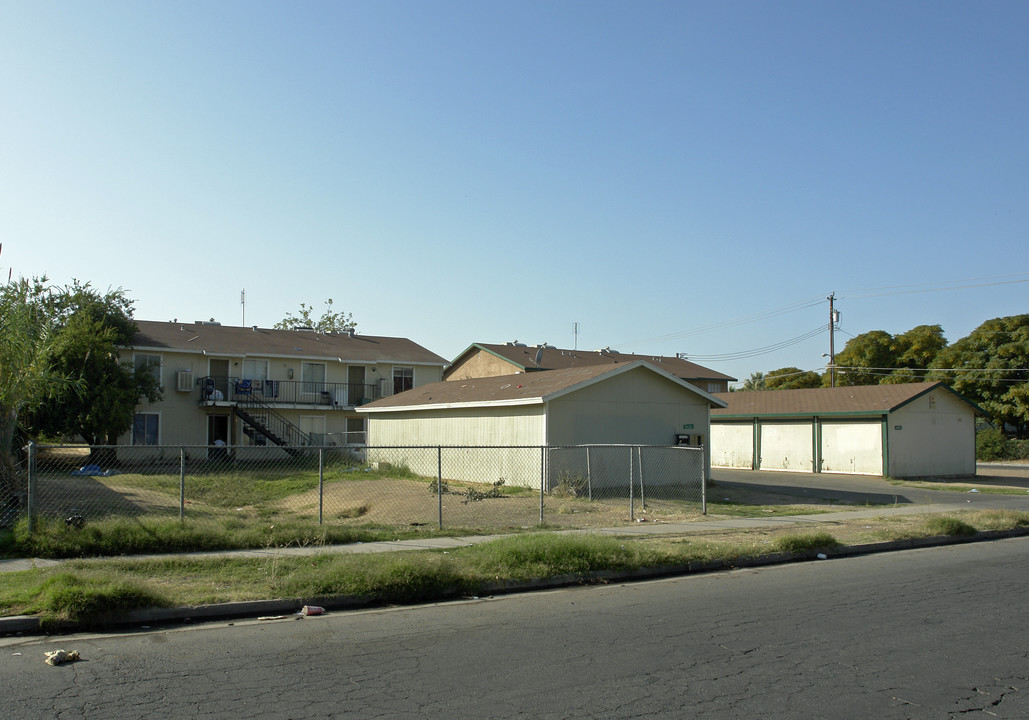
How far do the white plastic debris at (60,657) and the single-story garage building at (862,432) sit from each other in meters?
30.8

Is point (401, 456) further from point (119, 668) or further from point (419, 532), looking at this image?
point (119, 668)

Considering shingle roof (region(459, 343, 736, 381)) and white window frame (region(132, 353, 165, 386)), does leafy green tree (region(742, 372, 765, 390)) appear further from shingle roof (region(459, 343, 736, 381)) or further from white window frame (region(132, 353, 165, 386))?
white window frame (region(132, 353, 165, 386))

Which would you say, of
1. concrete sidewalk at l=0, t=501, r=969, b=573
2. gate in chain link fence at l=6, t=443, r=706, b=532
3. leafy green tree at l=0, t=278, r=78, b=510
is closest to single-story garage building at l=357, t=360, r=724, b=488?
gate in chain link fence at l=6, t=443, r=706, b=532

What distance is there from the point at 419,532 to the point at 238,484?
1256cm

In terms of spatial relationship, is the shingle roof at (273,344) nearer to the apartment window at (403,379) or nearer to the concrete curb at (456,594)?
the apartment window at (403,379)

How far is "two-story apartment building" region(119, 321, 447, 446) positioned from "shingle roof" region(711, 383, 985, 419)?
16.6 m

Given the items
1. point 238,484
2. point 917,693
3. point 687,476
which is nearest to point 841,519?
point 687,476

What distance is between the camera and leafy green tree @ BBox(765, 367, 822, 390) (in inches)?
2788

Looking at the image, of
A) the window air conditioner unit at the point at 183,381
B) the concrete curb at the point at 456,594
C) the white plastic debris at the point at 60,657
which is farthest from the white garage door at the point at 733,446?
the white plastic debris at the point at 60,657

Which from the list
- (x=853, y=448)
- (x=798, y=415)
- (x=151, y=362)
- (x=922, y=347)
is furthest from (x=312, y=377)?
(x=922, y=347)

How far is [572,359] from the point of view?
50.2 m

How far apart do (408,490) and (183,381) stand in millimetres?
19049

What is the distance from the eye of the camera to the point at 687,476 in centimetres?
2506

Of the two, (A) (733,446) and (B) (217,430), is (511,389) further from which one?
(B) (217,430)
